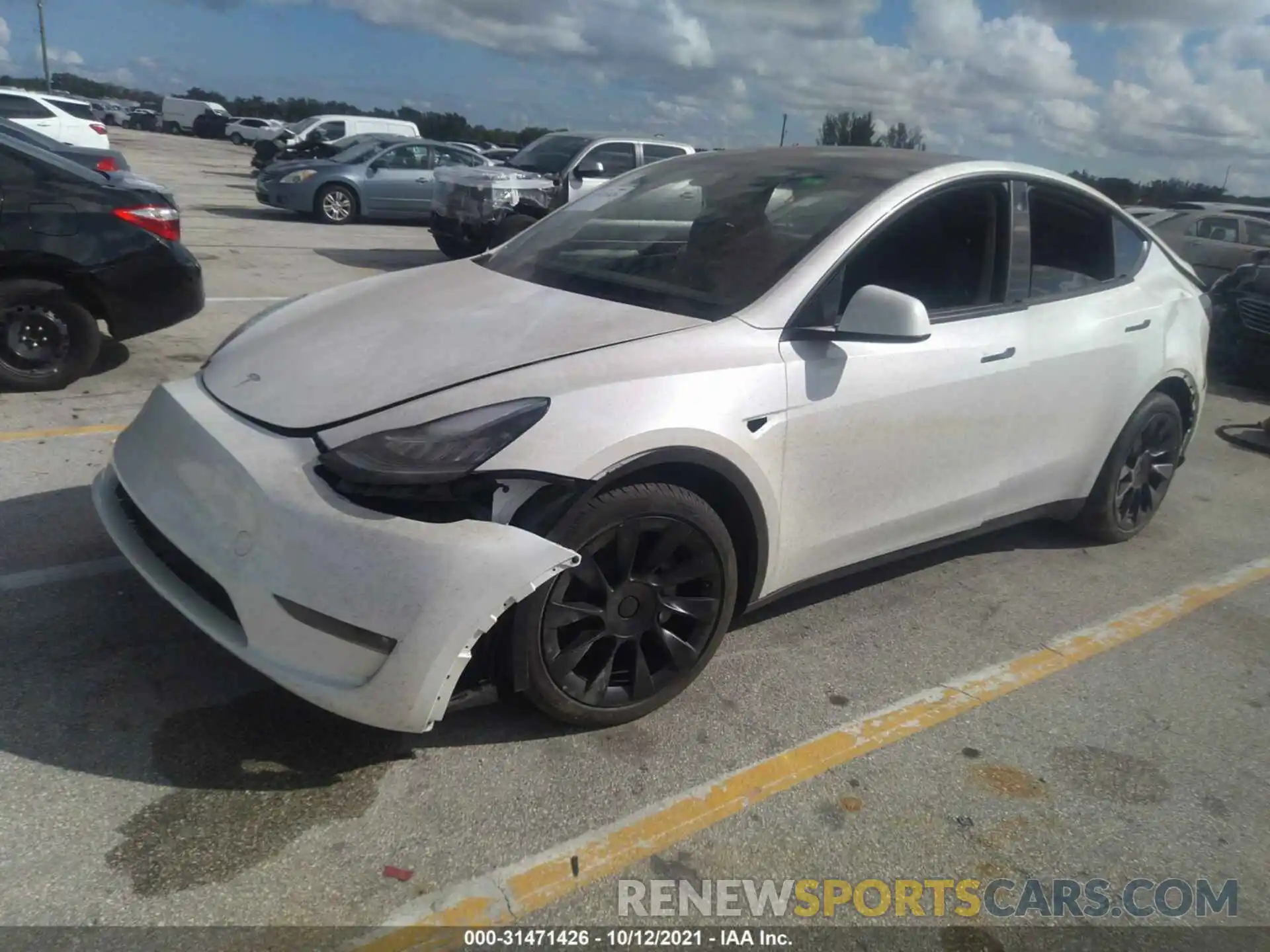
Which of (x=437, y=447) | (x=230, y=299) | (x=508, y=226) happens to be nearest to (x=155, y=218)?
(x=230, y=299)

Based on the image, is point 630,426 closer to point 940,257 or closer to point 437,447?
point 437,447

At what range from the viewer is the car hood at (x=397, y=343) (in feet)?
9.18

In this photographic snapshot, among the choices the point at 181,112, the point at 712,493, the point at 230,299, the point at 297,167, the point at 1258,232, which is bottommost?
the point at 181,112

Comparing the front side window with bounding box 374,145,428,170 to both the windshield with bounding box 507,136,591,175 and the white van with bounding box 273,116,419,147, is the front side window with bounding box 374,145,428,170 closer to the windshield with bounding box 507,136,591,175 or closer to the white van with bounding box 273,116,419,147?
the windshield with bounding box 507,136,591,175

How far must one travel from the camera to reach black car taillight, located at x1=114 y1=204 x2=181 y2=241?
19.3 ft

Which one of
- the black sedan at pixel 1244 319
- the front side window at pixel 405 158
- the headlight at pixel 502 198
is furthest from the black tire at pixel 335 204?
the black sedan at pixel 1244 319

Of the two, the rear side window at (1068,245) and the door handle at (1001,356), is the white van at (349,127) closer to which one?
the rear side window at (1068,245)

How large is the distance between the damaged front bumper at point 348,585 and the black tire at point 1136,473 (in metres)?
3.03

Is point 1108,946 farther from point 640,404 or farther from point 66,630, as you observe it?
point 66,630

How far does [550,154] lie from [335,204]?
5306mm

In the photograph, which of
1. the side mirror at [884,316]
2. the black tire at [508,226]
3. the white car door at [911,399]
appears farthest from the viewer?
the black tire at [508,226]

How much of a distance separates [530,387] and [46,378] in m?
4.40

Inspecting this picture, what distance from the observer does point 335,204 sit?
694 inches

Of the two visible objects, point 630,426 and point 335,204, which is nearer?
point 630,426
